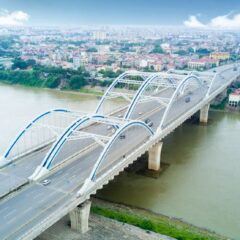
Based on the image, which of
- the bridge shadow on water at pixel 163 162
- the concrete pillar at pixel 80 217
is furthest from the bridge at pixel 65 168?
the bridge shadow on water at pixel 163 162

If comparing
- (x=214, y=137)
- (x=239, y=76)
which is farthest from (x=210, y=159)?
(x=239, y=76)

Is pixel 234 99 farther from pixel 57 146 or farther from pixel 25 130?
pixel 57 146

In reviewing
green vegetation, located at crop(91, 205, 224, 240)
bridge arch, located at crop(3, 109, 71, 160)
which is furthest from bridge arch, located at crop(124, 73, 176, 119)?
green vegetation, located at crop(91, 205, 224, 240)

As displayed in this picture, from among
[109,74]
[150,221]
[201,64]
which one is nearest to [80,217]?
[150,221]

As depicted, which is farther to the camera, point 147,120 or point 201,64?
point 201,64

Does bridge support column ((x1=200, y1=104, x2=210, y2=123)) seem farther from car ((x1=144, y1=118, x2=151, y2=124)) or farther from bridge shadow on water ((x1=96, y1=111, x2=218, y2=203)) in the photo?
car ((x1=144, y1=118, x2=151, y2=124))
